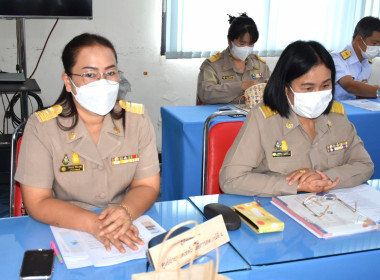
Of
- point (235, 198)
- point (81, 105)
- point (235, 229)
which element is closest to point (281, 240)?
point (235, 229)

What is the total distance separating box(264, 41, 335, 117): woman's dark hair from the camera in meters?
1.95

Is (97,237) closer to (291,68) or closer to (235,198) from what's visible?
(235,198)

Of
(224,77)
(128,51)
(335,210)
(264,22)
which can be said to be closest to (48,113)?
(335,210)

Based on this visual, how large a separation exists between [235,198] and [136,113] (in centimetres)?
51

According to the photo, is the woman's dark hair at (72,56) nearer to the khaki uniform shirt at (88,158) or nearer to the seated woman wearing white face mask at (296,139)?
the khaki uniform shirt at (88,158)

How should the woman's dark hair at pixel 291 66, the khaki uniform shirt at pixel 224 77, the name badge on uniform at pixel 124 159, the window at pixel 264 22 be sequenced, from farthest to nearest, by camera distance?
the window at pixel 264 22 → the khaki uniform shirt at pixel 224 77 → the woman's dark hair at pixel 291 66 → the name badge on uniform at pixel 124 159

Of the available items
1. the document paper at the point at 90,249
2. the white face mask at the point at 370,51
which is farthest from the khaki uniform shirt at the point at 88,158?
the white face mask at the point at 370,51

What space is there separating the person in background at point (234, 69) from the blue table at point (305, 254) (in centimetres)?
221

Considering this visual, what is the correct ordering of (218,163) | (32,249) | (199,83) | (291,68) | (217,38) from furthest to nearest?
(217,38) < (199,83) < (218,163) < (291,68) < (32,249)

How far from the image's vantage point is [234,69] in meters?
3.89

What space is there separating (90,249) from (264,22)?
3949 millimetres

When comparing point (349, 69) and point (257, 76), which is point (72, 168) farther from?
point (349, 69)

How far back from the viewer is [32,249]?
1349 millimetres

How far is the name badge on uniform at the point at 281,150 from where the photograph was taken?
78.8 inches
